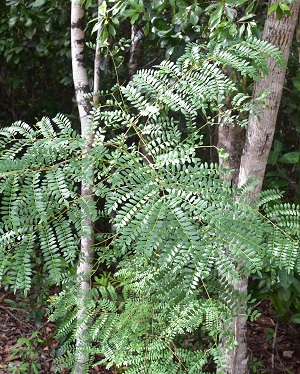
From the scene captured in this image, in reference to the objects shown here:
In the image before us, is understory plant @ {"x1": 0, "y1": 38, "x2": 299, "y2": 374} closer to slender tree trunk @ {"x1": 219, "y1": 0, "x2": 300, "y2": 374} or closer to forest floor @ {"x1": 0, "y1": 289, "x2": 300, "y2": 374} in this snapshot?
slender tree trunk @ {"x1": 219, "y1": 0, "x2": 300, "y2": 374}

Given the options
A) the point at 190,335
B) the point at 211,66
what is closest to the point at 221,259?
the point at 211,66

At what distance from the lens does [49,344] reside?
123 inches

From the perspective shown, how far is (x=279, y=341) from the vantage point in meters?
3.29

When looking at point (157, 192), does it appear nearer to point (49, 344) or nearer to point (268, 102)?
point (268, 102)

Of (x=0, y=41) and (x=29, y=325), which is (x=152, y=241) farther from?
(x=0, y=41)

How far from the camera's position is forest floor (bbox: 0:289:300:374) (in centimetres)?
298

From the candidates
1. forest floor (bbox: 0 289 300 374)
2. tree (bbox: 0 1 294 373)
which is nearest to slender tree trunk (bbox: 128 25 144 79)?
tree (bbox: 0 1 294 373)

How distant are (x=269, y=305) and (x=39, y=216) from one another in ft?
8.69

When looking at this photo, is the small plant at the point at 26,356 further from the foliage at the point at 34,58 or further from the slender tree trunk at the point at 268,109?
the foliage at the point at 34,58

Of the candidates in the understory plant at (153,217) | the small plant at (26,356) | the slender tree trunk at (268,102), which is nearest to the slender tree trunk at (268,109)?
the slender tree trunk at (268,102)

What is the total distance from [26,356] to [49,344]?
0.51ft

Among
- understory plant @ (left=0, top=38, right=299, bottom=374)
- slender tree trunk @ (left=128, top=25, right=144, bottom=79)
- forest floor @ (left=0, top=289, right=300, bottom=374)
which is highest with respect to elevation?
slender tree trunk @ (left=128, top=25, right=144, bottom=79)

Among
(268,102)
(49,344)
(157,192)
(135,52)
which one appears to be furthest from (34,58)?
(157,192)

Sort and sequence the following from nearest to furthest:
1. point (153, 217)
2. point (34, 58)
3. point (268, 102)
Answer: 1. point (153, 217)
2. point (268, 102)
3. point (34, 58)
